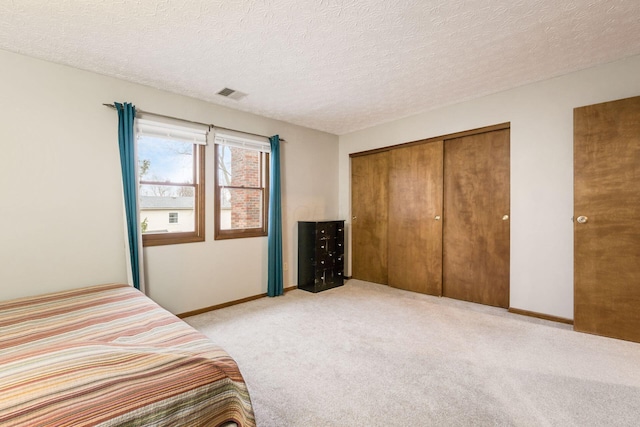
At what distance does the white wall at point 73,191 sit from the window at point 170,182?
0.39ft

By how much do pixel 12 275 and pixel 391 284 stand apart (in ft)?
13.4

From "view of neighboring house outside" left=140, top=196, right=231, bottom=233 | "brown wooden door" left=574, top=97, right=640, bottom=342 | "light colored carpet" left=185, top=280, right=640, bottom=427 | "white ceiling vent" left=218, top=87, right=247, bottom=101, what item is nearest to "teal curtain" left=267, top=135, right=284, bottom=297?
"light colored carpet" left=185, top=280, right=640, bottom=427

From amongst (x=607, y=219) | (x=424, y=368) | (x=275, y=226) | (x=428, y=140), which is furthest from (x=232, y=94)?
(x=607, y=219)

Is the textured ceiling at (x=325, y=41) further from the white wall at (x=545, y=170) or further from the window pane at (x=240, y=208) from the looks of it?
the window pane at (x=240, y=208)

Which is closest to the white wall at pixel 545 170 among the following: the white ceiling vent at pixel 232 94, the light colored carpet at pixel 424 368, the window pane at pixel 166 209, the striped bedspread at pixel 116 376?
the light colored carpet at pixel 424 368

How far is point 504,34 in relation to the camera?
212 centimetres

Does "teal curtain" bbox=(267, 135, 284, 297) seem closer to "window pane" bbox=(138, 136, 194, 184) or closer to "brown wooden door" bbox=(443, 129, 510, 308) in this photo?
"window pane" bbox=(138, 136, 194, 184)

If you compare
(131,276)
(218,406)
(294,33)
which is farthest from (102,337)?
(294,33)

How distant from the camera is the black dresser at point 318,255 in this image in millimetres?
4094

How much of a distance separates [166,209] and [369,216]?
2.90 metres

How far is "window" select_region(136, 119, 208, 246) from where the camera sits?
9.82ft

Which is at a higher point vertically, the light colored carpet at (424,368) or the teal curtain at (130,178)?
the teal curtain at (130,178)

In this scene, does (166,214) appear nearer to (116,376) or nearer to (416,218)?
(116,376)

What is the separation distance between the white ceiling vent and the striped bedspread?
7.67 ft
